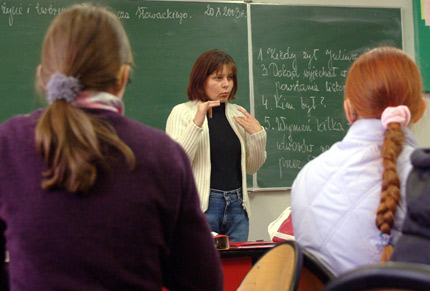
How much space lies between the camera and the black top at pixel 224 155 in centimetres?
280

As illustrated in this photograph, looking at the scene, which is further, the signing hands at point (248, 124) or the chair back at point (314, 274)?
the signing hands at point (248, 124)

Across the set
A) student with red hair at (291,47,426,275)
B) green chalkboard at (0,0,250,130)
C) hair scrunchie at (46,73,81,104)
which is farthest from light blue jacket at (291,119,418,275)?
green chalkboard at (0,0,250,130)

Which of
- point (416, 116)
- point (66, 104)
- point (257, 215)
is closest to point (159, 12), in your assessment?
point (257, 215)

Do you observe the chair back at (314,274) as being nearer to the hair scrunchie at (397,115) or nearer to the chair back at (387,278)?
the hair scrunchie at (397,115)

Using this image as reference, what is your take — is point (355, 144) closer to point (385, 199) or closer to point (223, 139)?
point (385, 199)

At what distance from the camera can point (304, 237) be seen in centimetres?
137

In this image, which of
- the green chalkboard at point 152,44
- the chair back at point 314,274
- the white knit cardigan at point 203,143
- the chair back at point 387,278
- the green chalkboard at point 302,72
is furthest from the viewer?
the green chalkboard at point 302,72

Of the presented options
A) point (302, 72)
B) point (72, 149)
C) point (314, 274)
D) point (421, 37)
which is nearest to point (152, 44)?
point (302, 72)

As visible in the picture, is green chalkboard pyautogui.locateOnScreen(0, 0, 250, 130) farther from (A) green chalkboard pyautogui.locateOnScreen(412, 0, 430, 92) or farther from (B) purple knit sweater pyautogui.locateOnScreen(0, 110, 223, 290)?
(B) purple knit sweater pyautogui.locateOnScreen(0, 110, 223, 290)

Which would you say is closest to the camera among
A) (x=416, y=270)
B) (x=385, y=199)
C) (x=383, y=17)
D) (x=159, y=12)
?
(x=416, y=270)

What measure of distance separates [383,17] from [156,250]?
3605 millimetres

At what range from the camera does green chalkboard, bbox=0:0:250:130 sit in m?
3.45

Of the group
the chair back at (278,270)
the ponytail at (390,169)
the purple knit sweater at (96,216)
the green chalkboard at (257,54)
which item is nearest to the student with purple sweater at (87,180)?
the purple knit sweater at (96,216)

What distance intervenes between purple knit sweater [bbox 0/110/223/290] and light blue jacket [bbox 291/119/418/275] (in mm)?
451
